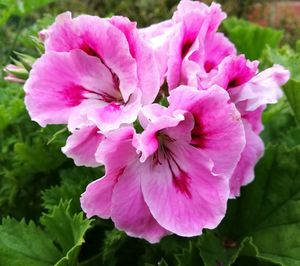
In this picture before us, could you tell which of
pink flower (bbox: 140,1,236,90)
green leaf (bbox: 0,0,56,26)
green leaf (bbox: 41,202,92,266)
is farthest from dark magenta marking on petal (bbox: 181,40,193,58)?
green leaf (bbox: 0,0,56,26)

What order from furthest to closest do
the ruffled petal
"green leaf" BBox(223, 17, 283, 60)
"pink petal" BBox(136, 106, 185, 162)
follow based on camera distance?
"green leaf" BBox(223, 17, 283, 60)
the ruffled petal
"pink petal" BBox(136, 106, 185, 162)

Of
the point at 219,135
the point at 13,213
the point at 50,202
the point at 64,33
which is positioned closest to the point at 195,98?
the point at 219,135

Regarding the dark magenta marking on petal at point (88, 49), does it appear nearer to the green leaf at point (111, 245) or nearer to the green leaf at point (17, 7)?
the green leaf at point (111, 245)

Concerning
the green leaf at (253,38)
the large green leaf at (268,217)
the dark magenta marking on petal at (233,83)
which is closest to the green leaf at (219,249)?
the large green leaf at (268,217)

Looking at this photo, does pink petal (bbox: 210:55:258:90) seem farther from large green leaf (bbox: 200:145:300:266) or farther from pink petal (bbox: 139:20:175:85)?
large green leaf (bbox: 200:145:300:266)

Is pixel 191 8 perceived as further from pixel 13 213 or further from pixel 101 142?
pixel 13 213
